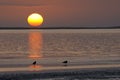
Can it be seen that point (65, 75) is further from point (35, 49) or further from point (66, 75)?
point (35, 49)

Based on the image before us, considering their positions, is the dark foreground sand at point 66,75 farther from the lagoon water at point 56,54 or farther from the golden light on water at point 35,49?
the golden light on water at point 35,49

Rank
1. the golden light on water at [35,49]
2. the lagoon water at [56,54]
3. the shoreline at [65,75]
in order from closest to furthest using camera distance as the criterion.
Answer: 1. the shoreline at [65,75]
2. the lagoon water at [56,54]
3. the golden light on water at [35,49]

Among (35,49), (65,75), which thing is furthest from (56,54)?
(65,75)

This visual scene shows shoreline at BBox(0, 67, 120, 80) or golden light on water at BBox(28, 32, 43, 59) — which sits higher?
golden light on water at BBox(28, 32, 43, 59)

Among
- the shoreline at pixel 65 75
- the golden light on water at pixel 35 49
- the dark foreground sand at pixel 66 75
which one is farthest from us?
the golden light on water at pixel 35 49

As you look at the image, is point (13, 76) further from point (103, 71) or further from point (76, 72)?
point (103, 71)

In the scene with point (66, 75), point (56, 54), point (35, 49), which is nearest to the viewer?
point (66, 75)

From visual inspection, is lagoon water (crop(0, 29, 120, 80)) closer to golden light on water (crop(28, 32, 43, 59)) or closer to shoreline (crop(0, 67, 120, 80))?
golden light on water (crop(28, 32, 43, 59))

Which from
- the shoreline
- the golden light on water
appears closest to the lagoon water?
the golden light on water

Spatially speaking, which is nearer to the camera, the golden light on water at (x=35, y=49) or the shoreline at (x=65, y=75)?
the shoreline at (x=65, y=75)

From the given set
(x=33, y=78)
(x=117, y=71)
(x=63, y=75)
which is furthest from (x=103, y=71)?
(x=33, y=78)

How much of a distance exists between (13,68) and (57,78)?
4922 millimetres

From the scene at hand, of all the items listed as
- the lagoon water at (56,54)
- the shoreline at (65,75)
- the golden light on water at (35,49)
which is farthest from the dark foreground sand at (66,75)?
the golden light on water at (35,49)

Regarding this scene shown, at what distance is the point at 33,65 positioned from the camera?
25.7 metres
